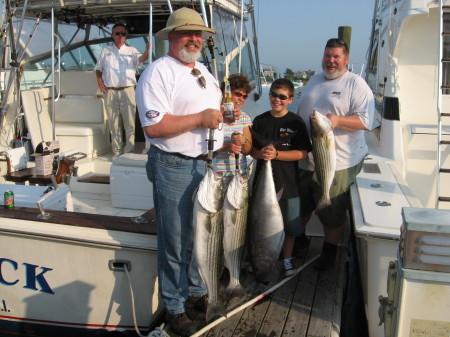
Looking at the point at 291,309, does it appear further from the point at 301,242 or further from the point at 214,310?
the point at 301,242

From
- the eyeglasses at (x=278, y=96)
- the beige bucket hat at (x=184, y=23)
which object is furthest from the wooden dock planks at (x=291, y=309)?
the beige bucket hat at (x=184, y=23)

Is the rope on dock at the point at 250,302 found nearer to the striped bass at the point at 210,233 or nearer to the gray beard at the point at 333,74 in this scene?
the striped bass at the point at 210,233

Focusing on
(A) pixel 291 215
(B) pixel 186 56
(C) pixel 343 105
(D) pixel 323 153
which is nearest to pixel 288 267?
(A) pixel 291 215

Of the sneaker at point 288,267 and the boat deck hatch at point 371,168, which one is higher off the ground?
the boat deck hatch at point 371,168

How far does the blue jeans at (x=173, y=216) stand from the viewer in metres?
2.40

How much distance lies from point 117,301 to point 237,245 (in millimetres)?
985

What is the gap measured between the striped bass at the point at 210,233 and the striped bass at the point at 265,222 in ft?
1.08

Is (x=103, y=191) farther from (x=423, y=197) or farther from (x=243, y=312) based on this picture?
(x=423, y=197)

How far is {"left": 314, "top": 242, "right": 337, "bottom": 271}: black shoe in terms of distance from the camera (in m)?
3.23

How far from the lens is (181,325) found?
2.64 m

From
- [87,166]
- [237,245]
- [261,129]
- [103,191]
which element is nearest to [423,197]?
[261,129]

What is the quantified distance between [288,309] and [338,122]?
1.33 m

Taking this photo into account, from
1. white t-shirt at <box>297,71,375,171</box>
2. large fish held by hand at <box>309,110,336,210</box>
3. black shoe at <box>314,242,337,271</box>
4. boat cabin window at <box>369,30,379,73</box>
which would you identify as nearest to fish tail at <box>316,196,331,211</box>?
large fish held by hand at <box>309,110,336,210</box>

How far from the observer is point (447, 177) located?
4.23m
